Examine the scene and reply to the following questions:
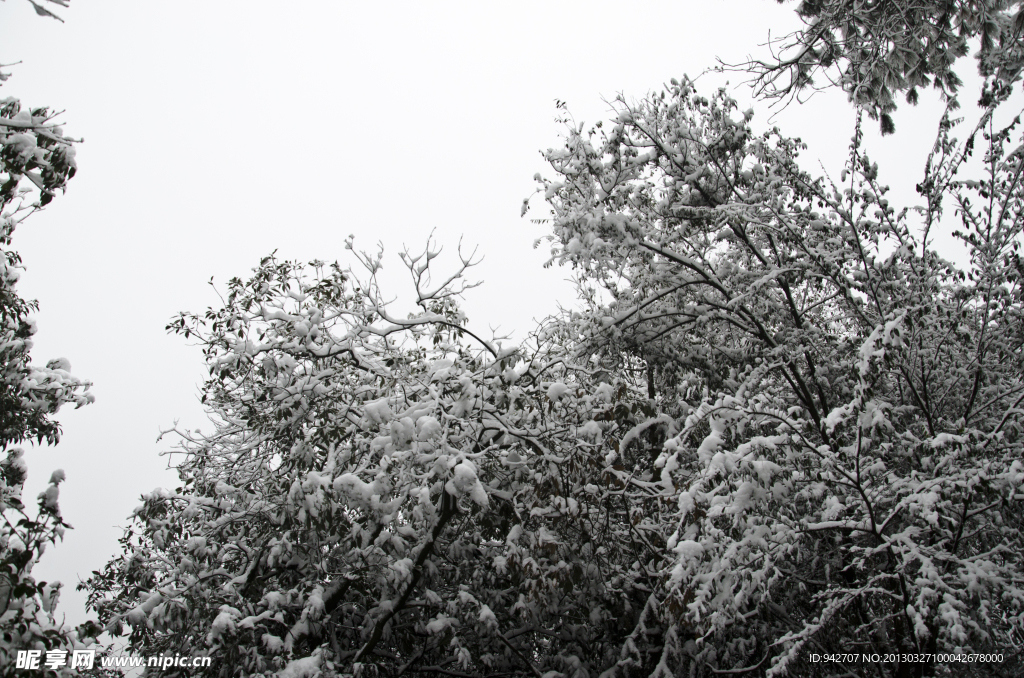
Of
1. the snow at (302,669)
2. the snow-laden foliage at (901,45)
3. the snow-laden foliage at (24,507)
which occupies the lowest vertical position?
the snow at (302,669)

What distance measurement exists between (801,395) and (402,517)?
14.4 ft

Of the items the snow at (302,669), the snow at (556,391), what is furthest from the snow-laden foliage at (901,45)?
the snow at (302,669)

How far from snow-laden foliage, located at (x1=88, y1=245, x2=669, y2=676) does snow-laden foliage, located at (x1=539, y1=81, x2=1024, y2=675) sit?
0.67 m

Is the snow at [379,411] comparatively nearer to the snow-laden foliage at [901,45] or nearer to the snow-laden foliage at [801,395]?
the snow-laden foliage at [801,395]

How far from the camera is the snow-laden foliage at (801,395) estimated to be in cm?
366

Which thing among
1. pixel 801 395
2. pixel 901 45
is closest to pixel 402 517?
pixel 801 395

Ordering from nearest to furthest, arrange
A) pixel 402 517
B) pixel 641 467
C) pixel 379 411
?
pixel 379 411 → pixel 402 517 → pixel 641 467

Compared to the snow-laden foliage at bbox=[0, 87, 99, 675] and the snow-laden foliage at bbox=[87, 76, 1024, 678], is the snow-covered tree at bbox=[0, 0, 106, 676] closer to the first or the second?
the snow-laden foliage at bbox=[0, 87, 99, 675]

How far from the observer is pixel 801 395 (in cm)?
614

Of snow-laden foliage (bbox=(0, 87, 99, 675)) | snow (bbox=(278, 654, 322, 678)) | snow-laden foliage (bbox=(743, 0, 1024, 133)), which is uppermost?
snow-laden foliage (bbox=(743, 0, 1024, 133))

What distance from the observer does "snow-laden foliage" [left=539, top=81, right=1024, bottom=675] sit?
3.66m

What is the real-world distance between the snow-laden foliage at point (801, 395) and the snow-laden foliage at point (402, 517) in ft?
2.19

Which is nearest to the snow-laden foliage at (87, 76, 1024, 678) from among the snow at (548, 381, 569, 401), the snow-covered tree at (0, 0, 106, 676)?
the snow at (548, 381, 569, 401)

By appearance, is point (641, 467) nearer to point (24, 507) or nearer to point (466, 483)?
point (466, 483)
